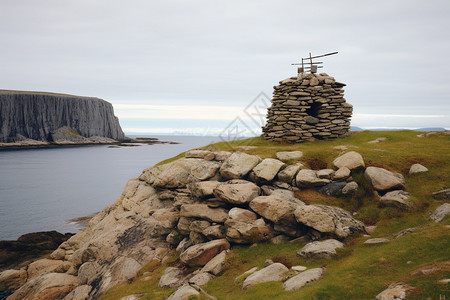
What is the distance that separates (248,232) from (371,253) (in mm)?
6803

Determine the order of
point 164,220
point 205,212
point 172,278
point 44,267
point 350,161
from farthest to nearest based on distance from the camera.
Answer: point 44,267 < point 164,220 < point 350,161 < point 205,212 < point 172,278

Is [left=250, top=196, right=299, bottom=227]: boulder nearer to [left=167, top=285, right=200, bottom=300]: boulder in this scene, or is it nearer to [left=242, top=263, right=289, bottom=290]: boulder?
[left=242, top=263, right=289, bottom=290]: boulder

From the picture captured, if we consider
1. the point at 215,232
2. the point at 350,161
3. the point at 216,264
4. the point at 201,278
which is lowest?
the point at 201,278

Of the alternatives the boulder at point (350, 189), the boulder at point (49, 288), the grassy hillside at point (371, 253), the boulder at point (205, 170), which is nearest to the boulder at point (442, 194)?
the grassy hillside at point (371, 253)

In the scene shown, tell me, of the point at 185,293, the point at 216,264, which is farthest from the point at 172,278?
the point at 185,293

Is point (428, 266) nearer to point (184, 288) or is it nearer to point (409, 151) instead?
point (184, 288)

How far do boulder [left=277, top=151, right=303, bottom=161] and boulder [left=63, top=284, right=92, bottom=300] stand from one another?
1706 centimetres

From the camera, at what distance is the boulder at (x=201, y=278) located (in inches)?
602

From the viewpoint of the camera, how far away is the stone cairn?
3275 centimetres

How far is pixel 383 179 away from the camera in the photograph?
19703 millimetres

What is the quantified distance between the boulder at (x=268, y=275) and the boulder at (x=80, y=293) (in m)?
12.2

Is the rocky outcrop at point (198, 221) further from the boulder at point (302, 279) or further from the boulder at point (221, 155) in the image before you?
the boulder at point (302, 279)

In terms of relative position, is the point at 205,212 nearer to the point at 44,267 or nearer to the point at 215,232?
the point at 215,232

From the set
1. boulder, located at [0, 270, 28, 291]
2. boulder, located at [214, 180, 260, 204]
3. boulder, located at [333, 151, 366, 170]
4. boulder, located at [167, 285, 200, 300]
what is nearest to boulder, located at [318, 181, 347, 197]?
boulder, located at [333, 151, 366, 170]
